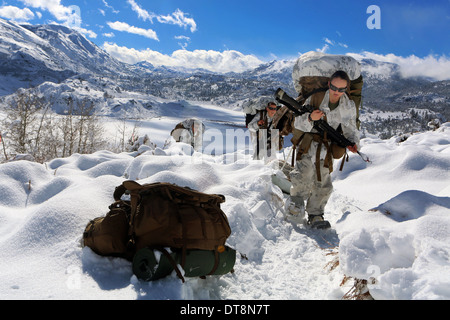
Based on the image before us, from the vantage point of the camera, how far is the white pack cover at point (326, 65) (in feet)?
11.2

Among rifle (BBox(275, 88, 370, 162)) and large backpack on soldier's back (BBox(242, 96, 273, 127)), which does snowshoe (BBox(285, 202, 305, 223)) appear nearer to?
rifle (BBox(275, 88, 370, 162))

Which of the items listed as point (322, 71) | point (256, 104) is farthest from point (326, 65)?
point (256, 104)

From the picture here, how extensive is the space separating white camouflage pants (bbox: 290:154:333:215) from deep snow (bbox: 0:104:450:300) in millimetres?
314

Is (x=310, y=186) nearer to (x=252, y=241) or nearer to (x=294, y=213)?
(x=294, y=213)

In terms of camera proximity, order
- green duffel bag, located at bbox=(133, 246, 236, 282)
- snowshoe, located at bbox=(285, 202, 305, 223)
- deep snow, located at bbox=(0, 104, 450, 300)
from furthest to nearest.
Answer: snowshoe, located at bbox=(285, 202, 305, 223), green duffel bag, located at bbox=(133, 246, 236, 282), deep snow, located at bbox=(0, 104, 450, 300)

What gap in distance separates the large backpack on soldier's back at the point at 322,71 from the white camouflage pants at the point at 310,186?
34.7 inches

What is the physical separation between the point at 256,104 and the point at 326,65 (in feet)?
12.4

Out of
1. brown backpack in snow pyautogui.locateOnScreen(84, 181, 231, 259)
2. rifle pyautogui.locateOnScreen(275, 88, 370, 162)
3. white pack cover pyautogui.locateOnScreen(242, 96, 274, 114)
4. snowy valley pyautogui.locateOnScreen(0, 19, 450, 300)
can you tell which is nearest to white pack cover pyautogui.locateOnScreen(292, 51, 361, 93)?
rifle pyautogui.locateOnScreen(275, 88, 370, 162)

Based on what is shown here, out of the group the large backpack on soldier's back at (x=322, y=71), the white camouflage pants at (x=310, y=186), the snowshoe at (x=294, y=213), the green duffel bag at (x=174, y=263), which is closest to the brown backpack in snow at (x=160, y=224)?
the green duffel bag at (x=174, y=263)

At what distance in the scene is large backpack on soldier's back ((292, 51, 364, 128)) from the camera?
11.2 ft

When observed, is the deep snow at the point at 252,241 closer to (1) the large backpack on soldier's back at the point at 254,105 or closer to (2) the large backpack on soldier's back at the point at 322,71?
(2) the large backpack on soldier's back at the point at 322,71

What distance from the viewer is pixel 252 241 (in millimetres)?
2848
